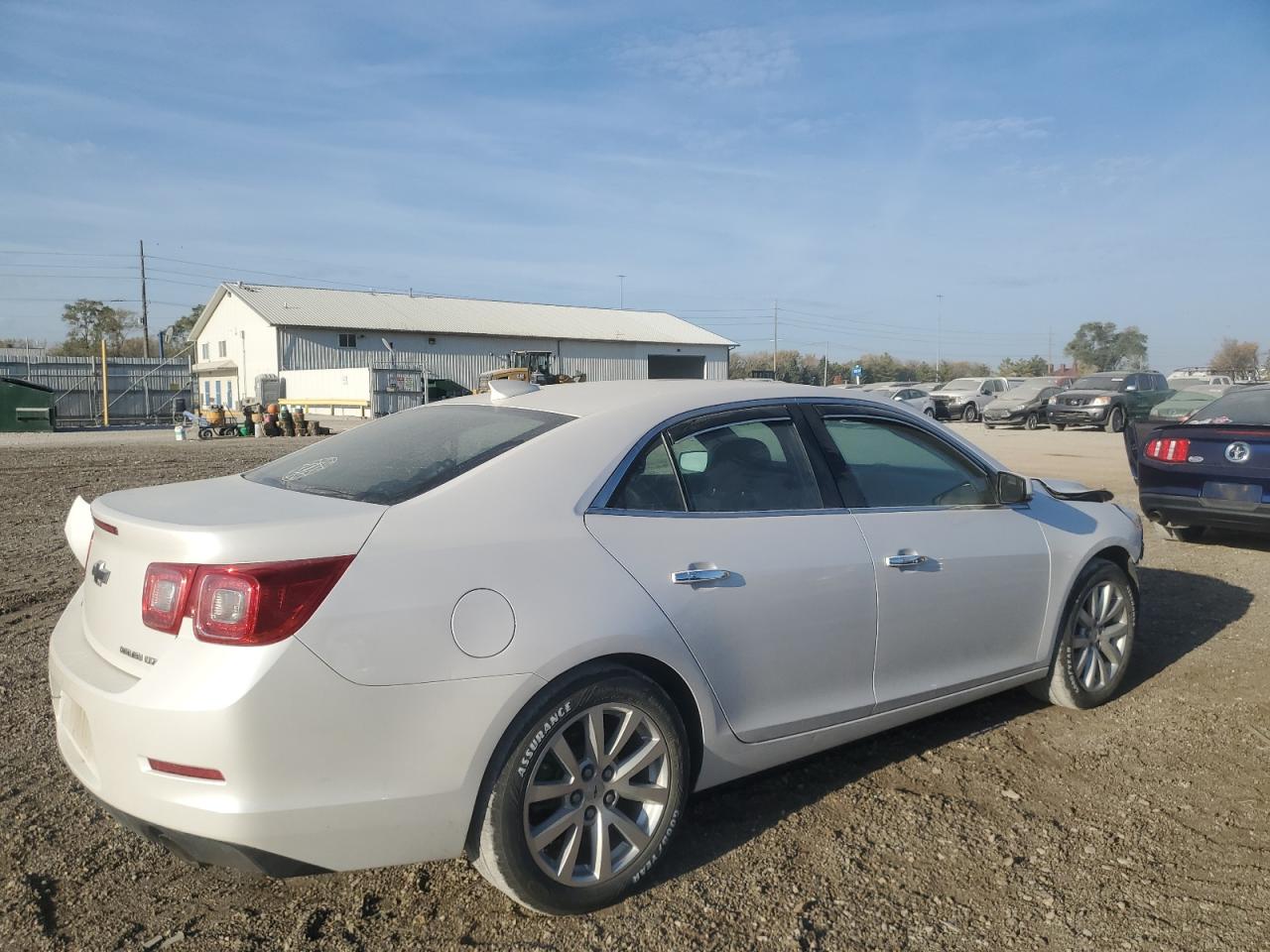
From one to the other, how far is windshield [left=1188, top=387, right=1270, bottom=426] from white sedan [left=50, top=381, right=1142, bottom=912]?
17.1 ft

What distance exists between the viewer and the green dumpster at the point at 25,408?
2988 cm

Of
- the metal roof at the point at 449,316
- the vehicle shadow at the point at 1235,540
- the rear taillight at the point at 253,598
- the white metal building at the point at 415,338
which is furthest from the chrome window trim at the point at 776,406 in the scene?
the metal roof at the point at 449,316

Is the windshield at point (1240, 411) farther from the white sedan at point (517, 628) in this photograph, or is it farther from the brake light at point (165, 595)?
the brake light at point (165, 595)

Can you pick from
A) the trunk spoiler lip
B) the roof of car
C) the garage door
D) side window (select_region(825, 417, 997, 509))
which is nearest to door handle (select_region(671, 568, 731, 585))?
the roof of car

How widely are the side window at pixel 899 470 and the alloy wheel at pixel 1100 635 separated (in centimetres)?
89

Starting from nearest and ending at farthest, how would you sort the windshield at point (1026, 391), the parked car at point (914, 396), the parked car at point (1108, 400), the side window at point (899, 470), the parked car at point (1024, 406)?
the side window at point (899, 470)
the parked car at point (1108, 400)
the parked car at point (1024, 406)
the windshield at point (1026, 391)
the parked car at point (914, 396)

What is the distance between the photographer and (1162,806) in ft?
11.7

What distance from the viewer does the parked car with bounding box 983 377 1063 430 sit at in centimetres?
3002

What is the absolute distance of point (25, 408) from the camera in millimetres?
30328

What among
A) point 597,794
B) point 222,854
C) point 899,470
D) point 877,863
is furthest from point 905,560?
point 222,854

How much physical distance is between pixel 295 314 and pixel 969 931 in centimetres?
4892

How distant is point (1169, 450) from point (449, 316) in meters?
48.2

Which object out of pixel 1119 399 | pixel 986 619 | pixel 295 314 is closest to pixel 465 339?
pixel 295 314

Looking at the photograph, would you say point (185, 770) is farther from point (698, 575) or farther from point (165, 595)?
point (698, 575)
